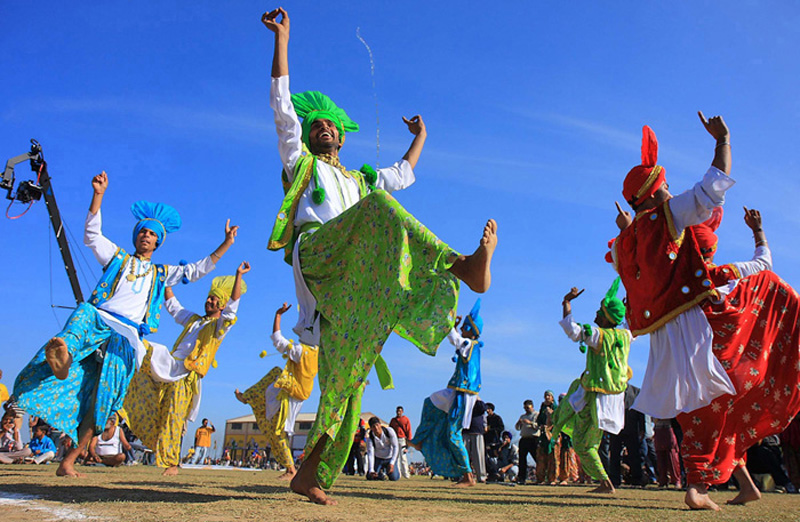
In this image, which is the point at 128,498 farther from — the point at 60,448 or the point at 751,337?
the point at 60,448

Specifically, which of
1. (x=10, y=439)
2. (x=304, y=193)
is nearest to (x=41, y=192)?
(x=10, y=439)

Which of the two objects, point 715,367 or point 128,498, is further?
point 715,367

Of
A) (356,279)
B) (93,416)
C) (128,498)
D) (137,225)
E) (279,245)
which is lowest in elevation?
(128,498)

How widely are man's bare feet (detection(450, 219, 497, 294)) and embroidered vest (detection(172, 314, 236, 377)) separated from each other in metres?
6.28

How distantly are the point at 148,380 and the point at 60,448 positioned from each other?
9.50 metres

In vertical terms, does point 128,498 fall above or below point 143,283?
below

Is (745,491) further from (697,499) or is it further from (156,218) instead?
(156,218)

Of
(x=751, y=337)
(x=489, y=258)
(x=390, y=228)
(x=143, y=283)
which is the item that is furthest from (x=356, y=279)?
(x=143, y=283)

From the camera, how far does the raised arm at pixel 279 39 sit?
395 centimetres

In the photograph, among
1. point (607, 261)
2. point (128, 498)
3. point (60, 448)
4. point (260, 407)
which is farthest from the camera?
point (60, 448)

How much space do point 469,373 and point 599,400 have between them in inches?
94.5

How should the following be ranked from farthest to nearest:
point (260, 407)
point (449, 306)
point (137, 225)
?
point (260, 407) < point (137, 225) < point (449, 306)

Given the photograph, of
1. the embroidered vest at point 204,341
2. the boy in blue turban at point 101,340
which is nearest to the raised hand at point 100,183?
the boy in blue turban at point 101,340

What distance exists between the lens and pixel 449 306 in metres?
3.25
